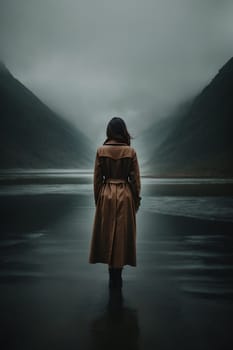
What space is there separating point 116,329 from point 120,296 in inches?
48.3

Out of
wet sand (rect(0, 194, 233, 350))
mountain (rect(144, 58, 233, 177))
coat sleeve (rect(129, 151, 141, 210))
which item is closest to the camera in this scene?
wet sand (rect(0, 194, 233, 350))

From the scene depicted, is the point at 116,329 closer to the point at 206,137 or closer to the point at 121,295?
the point at 121,295

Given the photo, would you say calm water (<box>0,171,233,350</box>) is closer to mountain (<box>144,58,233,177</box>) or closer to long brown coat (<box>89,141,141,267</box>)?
long brown coat (<box>89,141,141,267</box>)

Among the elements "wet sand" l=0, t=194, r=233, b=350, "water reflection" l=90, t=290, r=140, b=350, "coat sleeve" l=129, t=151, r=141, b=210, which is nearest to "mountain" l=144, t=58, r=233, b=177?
"wet sand" l=0, t=194, r=233, b=350

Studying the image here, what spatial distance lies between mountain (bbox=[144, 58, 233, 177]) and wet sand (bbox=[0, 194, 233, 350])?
351 feet

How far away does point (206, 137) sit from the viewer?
150625 mm

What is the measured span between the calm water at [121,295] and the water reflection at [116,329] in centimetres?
1

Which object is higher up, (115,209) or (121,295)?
(115,209)

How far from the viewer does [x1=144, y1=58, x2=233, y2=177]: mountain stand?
129m

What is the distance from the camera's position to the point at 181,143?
525ft

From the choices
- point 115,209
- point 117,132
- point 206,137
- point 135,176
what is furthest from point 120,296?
point 206,137

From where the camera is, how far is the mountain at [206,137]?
12912 cm

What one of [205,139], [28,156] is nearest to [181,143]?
[205,139]

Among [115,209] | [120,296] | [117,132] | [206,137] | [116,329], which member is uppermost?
[206,137]
